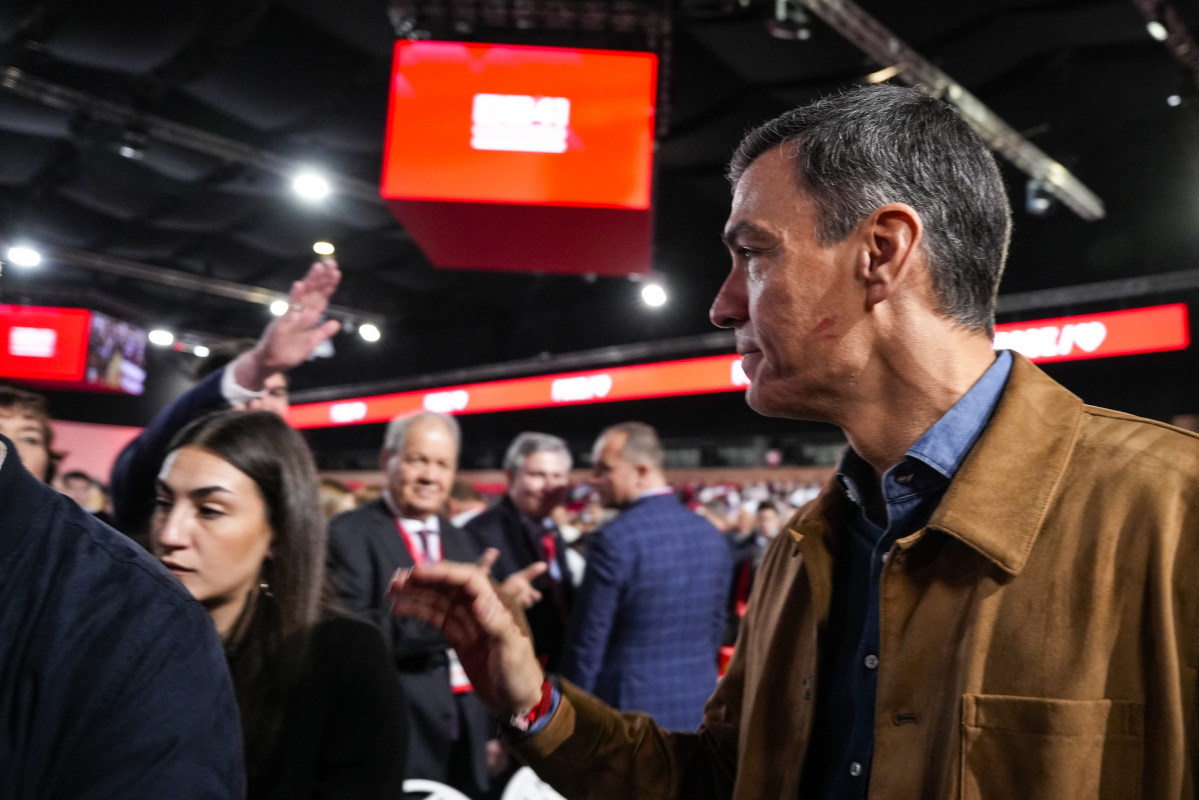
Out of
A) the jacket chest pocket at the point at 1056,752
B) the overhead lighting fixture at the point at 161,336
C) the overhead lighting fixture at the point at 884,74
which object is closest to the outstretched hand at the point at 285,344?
the jacket chest pocket at the point at 1056,752

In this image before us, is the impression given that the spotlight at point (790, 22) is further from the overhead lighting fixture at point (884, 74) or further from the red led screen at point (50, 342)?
the red led screen at point (50, 342)

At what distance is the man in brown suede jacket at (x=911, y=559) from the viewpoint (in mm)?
958

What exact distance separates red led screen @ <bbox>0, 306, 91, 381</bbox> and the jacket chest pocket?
10.9 m

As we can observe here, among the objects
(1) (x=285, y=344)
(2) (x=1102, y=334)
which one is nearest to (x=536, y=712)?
(1) (x=285, y=344)

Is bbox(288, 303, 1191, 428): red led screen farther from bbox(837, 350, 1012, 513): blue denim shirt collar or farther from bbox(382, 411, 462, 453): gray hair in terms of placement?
bbox(382, 411, 462, 453): gray hair

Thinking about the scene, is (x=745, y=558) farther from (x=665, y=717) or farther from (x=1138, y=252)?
(x=1138, y=252)

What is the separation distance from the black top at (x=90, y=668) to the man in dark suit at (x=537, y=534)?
2.92 m

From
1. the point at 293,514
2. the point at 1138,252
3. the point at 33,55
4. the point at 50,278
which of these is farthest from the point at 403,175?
the point at 50,278

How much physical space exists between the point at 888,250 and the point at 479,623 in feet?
2.48

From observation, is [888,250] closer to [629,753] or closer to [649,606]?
[629,753]

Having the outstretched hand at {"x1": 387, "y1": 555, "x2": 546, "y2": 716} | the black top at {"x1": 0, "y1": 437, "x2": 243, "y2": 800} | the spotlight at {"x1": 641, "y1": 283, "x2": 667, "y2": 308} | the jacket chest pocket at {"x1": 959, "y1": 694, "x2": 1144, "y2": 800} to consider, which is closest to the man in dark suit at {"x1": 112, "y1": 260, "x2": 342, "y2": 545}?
the outstretched hand at {"x1": 387, "y1": 555, "x2": 546, "y2": 716}

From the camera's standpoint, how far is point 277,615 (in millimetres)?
1975

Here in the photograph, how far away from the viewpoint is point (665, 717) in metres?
3.61

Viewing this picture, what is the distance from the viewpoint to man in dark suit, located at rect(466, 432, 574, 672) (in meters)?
3.95
